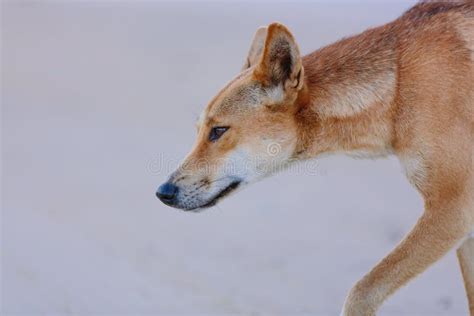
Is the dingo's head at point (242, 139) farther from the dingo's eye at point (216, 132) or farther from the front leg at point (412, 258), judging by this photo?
the front leg at point (412, 258)

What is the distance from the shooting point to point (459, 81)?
6.43 metres

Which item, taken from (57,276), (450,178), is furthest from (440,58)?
(57,276)

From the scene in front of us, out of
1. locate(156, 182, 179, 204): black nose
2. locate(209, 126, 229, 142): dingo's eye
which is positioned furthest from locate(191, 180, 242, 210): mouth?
locate(209, 126, 229, 142): dingo's eye

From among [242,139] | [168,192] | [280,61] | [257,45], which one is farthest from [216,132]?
[257,45]

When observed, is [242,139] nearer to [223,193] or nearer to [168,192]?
[223,193]

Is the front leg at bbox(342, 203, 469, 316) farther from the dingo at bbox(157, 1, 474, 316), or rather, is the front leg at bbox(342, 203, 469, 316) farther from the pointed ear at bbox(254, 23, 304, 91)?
A: the pointed ear at bbox(254, 23, 304, 91)

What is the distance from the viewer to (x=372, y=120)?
21.9 ft

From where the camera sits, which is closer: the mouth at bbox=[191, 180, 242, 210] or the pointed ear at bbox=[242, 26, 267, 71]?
the mouth at bbox=[191, 180, 242, 210]

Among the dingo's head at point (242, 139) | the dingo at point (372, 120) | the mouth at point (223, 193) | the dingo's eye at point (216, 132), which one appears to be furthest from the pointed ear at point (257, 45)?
the mouth at point (223, 193)

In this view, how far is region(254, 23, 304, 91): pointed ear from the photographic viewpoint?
6469 mm

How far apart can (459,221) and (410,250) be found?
392 mm

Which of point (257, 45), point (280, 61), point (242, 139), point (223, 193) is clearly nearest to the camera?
point (280, 61)

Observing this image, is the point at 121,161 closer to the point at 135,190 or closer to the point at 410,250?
the point at 135,190

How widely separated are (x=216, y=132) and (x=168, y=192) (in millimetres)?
571
